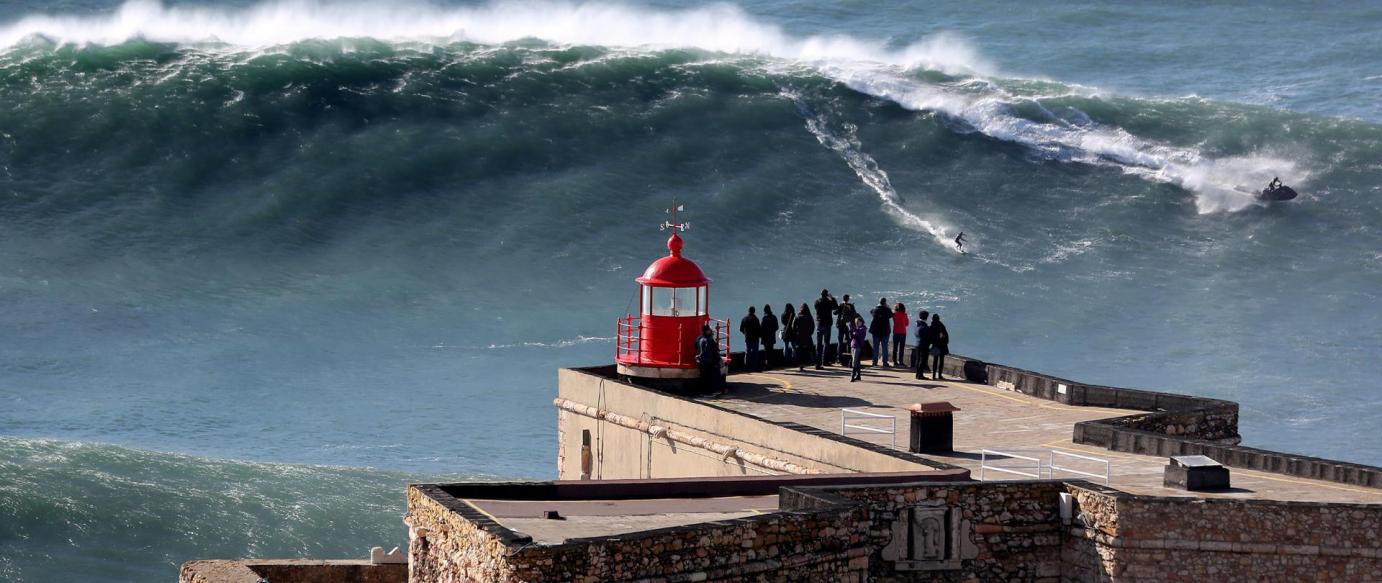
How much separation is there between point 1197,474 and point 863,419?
5.78m

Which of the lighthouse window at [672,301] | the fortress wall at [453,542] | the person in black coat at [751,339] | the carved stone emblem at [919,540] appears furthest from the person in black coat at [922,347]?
the fortress wall at [453,542]

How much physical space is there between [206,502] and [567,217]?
66.5 feet

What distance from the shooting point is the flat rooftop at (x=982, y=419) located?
70.7ft

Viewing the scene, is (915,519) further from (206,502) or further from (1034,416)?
(206,502)

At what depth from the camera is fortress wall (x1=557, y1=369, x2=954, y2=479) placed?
23.2 metres

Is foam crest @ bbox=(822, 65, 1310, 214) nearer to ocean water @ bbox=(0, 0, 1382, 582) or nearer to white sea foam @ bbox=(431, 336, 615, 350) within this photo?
ocean water @ bbox=(0, 0, 1382, 582)

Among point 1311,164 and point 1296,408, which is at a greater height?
point 1311,164

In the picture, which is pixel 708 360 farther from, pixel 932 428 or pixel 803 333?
pixel 932 428

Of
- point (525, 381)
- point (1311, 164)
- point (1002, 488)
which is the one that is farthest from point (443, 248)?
point (1002, 488)

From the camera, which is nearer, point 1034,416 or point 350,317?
point 1034,416

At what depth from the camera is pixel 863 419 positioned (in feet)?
85.6

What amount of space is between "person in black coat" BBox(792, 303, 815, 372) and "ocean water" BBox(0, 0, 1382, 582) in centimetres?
681

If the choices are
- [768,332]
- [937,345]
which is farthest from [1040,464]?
[768,332]

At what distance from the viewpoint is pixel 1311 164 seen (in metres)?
59.2
